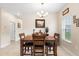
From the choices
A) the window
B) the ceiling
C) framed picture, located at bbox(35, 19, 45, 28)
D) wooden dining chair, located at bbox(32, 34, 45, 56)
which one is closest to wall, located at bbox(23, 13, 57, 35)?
framed picture, located at bbox(35, 19, 45, 28)

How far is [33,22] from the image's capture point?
Answer: 7.41 meters

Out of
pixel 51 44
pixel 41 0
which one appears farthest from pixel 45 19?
pixel 41 0

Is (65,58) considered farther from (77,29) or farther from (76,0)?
(77,29)

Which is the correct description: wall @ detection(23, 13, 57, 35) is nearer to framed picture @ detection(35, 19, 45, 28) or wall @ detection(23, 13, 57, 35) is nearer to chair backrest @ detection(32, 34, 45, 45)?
framed picture @ detection(35, 19, 45, 28)

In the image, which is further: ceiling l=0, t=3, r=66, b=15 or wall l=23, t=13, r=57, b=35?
wall l=23, t=13, r=57, b=35

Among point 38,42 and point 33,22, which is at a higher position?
point 33,22

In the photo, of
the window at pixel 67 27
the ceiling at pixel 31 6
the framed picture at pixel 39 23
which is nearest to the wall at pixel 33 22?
the framed picture at pixel 39 23

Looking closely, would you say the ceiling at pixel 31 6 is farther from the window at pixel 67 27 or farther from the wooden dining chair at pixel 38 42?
the wooden dining chair at pixel 38 42

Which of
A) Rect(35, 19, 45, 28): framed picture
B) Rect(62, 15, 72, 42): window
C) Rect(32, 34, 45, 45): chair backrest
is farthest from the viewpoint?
Rect(35, 19, 45, 28): framed picture

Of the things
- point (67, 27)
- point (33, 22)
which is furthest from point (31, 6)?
point (67, 27)

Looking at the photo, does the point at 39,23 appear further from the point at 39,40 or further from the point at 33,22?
the point at 39,40

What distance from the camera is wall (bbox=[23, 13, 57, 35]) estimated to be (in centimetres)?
732

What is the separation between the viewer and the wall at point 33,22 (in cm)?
732

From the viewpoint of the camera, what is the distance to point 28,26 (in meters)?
7.41
